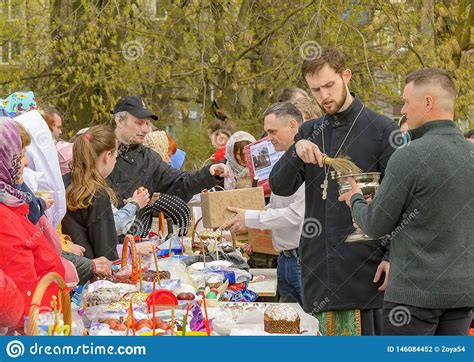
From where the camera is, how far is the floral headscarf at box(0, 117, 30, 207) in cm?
432

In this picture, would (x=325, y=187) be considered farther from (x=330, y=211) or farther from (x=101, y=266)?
(x=101, y=266)

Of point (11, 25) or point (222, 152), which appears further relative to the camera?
point (11, 25)

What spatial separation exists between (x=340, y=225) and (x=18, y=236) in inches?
69.3

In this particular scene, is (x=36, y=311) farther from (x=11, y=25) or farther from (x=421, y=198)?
(x=11, y=25)

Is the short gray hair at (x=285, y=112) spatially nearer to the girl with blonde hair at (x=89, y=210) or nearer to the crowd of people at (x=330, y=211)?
the crowd of people at (x=330, y=211)

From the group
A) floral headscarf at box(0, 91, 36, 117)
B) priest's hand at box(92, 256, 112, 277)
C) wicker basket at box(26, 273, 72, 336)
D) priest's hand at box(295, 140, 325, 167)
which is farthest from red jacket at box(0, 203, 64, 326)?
floral headscarf at box(0, 91, 36, 117)

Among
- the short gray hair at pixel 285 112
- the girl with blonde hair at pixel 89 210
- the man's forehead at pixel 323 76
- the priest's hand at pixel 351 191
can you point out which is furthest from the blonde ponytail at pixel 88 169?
the priest's hand at pixel 351 191

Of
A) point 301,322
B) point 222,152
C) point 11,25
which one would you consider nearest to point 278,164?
point 301,322

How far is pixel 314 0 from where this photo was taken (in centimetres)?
1360

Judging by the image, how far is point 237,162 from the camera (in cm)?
940

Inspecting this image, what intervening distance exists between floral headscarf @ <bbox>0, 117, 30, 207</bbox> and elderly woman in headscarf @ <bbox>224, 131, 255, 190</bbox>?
4.78 m

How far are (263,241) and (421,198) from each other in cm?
356

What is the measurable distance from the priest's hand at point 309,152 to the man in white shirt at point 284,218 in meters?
1.39

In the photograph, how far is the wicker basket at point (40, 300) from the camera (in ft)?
11.8
